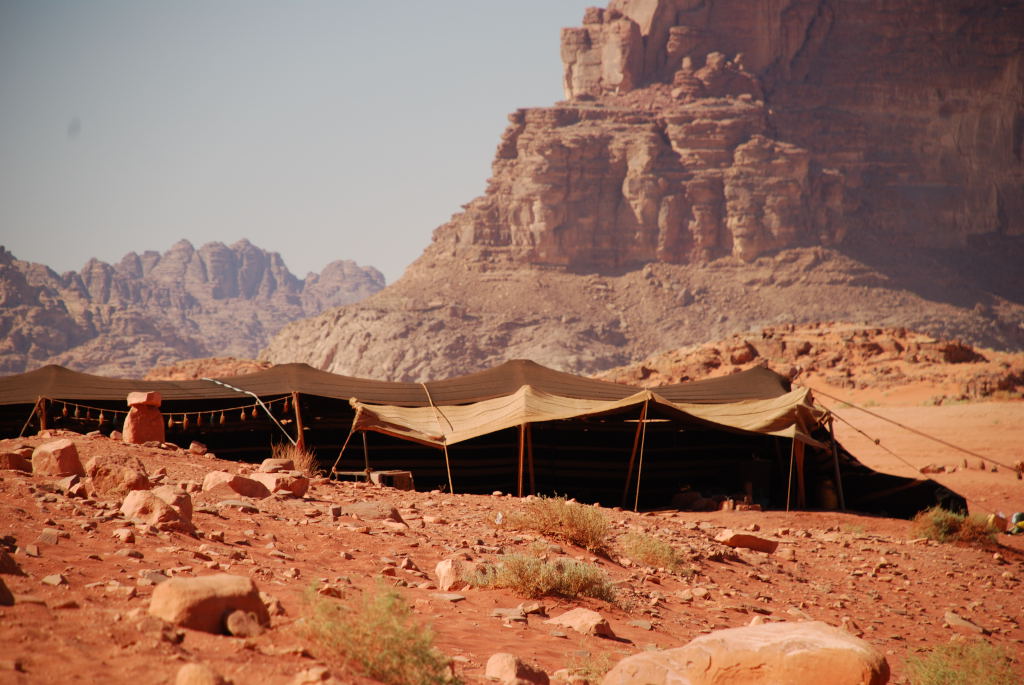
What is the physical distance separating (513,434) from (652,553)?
6911 mm

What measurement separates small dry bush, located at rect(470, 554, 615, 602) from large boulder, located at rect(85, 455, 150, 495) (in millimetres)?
2681

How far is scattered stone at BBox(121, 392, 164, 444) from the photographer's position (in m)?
12.7

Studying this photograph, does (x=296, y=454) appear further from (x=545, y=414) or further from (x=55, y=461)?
(x=55, y=461)

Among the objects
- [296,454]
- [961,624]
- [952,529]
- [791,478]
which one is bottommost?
[952,529]

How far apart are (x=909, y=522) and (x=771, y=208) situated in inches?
3397

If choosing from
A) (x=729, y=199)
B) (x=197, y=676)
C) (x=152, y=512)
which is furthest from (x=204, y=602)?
(x=729, y=199)

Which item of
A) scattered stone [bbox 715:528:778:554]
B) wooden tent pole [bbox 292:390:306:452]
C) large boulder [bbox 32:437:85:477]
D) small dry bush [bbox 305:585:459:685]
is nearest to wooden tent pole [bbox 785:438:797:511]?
scattered stone [bbox 715:528:778:554]

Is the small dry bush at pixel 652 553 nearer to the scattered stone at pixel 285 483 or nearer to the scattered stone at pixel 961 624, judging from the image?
the scattered stone at pixel 961 624

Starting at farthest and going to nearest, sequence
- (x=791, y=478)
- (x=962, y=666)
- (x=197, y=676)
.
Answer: (x=791, y=478)
(x=962, y=666)
(x=197, y=676)

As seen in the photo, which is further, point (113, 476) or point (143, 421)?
point (143, 421)

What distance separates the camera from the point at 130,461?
793cm

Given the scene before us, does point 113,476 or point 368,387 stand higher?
point 113,476

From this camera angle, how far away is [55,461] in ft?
26.5

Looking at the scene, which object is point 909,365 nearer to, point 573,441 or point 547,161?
point 573,441
